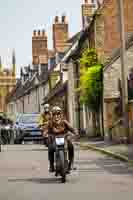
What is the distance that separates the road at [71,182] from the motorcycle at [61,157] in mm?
252

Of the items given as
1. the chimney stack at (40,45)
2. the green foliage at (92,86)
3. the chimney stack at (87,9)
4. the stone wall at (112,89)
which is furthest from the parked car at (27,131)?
the chimney stack at (40,45)

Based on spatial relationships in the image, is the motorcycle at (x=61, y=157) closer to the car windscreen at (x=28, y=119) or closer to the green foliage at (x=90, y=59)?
the car windscreen at (x=28, y=119)

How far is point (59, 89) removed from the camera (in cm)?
6800

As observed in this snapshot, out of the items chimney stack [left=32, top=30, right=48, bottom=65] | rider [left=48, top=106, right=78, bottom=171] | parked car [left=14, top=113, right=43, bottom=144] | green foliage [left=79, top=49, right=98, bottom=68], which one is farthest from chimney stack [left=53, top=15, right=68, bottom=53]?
rider [left=48, top=106, right=78, bottom=171]

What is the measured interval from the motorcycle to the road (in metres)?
0.25

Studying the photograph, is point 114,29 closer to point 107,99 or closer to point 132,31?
point 132,31

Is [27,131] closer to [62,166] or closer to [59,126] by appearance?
[59,126]

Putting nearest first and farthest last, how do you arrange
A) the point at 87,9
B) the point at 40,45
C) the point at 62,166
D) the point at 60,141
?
the point at 62,166 < the point at 60,141 < the point at 87,9 < the point at 40,45

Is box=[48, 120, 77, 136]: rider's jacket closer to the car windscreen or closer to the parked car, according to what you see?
the parked car

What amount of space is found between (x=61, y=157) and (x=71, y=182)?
612 millimetres

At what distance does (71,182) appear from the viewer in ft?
49.9

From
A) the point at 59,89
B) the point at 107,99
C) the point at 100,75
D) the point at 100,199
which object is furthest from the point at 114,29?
the point at 100,199

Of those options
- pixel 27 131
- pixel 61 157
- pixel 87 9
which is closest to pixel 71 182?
pixel 61 157

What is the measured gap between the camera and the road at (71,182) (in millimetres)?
12648
